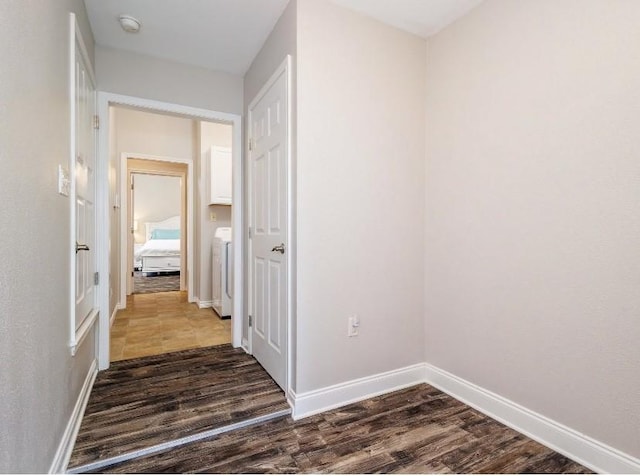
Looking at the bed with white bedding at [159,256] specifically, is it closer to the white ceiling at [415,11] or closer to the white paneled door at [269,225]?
the white paneled door at [269,225]

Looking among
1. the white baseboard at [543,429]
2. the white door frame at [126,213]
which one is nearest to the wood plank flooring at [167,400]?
the white baseboard at [543,429]

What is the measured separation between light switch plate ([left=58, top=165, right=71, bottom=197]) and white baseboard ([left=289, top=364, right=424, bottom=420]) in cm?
158

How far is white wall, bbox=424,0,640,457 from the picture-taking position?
1.35 m

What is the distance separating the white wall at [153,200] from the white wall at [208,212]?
462 cm

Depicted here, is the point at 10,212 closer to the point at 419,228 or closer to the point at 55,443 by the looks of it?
the point at 55,443

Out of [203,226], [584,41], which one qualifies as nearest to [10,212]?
[584,41]

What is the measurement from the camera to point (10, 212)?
0.93m

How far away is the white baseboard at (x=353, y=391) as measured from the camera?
184 cm

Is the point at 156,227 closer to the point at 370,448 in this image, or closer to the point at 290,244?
the point at 290,244

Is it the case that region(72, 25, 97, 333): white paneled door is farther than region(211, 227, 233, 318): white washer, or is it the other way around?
region(211, 227, 233, 318): white washer

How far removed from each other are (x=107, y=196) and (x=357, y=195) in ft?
6.34

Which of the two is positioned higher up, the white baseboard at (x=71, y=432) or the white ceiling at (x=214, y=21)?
the white ceiling at (x=214, y=21)

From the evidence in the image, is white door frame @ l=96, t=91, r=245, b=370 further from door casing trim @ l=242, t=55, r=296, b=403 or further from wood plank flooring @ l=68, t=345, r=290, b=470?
door casing trim @ l=242, t=55, r=296, b=403

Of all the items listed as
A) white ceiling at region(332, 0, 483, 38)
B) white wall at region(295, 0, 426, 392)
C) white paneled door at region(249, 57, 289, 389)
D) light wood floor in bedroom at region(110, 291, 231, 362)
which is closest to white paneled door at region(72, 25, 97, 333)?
light wood floor in bedroom at region(110, 291, 231, 362)
